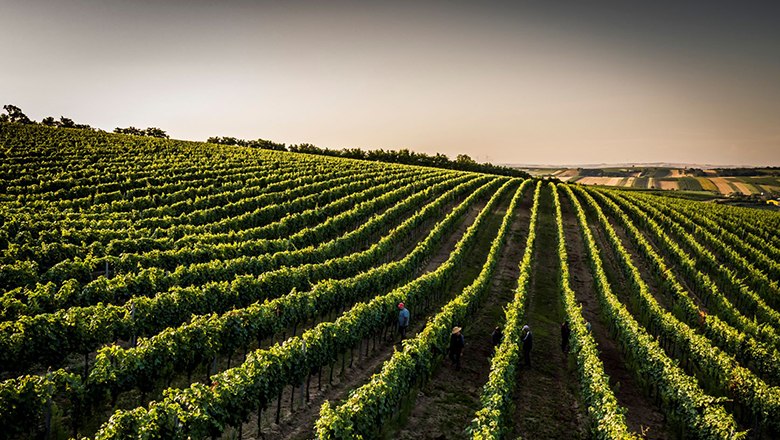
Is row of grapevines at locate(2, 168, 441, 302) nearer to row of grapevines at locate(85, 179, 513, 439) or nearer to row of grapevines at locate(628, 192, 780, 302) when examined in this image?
row of grapevines at locate(85, 179, 513, 439)

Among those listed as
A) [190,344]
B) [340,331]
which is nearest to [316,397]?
[340,331]

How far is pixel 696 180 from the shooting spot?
12675 cm

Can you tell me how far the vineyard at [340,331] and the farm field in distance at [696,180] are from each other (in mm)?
88302

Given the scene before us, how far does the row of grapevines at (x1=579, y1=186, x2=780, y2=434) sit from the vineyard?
73 millimetres

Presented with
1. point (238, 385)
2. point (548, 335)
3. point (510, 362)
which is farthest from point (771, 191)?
point (238, 385)

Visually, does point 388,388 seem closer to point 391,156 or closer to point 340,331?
point 340,331

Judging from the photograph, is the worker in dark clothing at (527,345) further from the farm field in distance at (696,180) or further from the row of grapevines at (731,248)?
the farm field in distance at (696,180)

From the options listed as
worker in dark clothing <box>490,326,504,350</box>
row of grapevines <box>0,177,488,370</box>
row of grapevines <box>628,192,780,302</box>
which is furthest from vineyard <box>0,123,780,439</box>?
worker in dark clothing <box>490,326,504,350</box>

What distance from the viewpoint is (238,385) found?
10.6 meters

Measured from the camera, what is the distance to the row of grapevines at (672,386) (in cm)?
1116

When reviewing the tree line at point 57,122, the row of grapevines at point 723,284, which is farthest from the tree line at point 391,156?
the row of grapevines at point 723,284

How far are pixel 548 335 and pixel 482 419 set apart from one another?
1104cm

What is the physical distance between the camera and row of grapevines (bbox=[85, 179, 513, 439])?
28.1 ft

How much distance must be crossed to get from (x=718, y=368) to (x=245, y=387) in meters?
14.6
